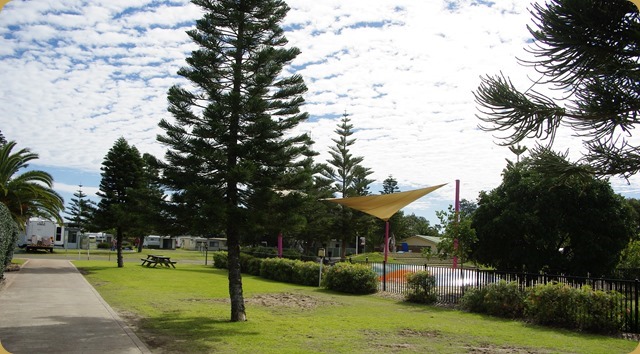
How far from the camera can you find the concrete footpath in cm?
712

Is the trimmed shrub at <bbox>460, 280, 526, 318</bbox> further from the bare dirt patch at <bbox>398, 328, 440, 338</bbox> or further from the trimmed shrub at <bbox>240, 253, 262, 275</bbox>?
the trimmed shrub at <bbox>240, 253, 262, 275</bbox>

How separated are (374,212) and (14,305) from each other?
9.99m

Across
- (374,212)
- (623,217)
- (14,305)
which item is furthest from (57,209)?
(623,217)

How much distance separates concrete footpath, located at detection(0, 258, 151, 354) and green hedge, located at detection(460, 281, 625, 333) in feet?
24.3

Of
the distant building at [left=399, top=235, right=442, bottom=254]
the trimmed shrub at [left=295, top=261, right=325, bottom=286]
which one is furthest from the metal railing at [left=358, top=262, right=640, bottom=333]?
the distant building at [left=399, top=235, right=442, bottom=254]

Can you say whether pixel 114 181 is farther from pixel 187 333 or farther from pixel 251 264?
pixel 187 333

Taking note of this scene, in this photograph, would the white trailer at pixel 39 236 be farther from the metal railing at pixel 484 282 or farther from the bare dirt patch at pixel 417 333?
the bare dirt patch at pixel 417 333

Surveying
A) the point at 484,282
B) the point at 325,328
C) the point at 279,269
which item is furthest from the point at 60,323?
the point at 279,269

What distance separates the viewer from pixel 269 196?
10.5 m

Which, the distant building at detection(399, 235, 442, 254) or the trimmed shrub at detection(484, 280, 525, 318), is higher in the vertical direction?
the trimmed shrub at detection(484, 280, 525, 318)

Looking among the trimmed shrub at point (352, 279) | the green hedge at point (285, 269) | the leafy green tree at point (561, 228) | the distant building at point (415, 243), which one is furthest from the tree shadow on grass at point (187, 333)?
the distant building at point (415, 243)

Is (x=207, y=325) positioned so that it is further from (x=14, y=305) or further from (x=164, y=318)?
(x=14, y=305)

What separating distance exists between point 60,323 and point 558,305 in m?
9.05

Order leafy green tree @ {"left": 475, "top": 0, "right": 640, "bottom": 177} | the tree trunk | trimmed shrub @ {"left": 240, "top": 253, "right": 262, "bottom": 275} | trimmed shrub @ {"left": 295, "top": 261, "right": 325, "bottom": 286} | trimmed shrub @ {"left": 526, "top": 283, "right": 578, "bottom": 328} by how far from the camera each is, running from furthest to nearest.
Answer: trimmed shrub @ {"left": 240, "top": 253, "right": 262, "bottom": 275}
trimmed shrub @ {"left": 295, "top": 261, "right": 325, "bottom": 286}
the tree trunk
trimmed shrub @ {"left": 526, "top": 283, "right": 578, "bottom": 328}
leafy green tree @ {"left": 475, "top": 0, "right": 640, "bottom": 177}
